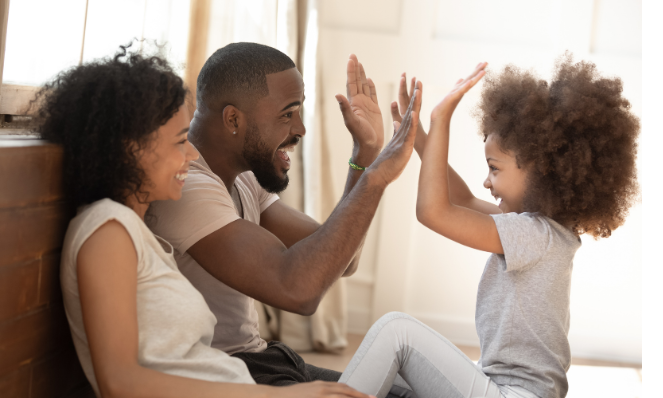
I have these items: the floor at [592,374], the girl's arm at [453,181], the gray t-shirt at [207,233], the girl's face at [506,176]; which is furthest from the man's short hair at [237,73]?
the floor at [592,374]

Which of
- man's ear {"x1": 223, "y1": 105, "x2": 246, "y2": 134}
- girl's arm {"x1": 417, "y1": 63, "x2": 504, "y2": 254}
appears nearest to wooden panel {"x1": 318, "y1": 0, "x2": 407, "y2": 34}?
man's ear {"x1": 223, "y1": 105, "x2": 246, "y2": 134}

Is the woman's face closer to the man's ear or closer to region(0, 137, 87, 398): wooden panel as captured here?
region(0, 137, 87, 398): wooden panel

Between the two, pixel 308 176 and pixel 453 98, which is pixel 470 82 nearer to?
pixel 453 98

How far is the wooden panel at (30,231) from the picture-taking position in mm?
930

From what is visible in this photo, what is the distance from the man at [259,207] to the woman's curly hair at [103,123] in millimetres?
250

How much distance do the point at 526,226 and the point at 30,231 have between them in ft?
3.30

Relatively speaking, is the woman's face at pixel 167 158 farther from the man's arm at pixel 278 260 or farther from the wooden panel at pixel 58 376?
the wooden panel at pixel 58 376

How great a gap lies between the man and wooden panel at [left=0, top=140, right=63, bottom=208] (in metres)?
0.30

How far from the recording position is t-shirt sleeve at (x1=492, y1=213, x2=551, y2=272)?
1.34 metres

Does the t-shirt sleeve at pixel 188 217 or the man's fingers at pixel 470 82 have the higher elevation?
the man's fingers at pixel 470 82

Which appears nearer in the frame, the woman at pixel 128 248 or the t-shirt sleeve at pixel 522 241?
the woman at pixel 128 248

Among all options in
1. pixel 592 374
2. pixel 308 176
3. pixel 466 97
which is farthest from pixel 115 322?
pixel 592 374

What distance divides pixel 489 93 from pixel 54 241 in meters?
1.07

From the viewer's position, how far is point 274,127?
159cm
